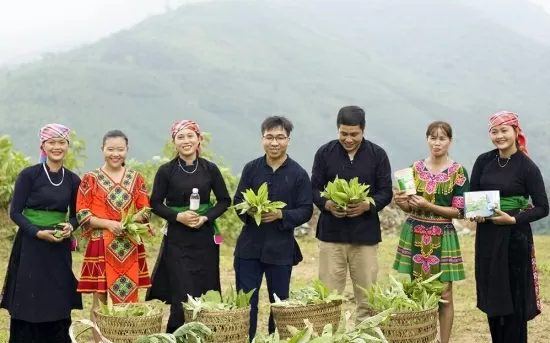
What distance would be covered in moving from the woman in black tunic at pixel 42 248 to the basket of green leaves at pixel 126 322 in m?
0.82

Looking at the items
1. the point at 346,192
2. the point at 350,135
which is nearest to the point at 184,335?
the point at 346,192

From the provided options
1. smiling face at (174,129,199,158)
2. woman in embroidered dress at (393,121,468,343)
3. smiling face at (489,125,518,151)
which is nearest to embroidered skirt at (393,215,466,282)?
woman in embroidered dress at (393,121,468,343)

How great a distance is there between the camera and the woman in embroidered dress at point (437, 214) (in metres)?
5.36

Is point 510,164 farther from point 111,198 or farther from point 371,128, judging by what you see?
point 371,128

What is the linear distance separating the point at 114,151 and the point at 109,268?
2.76ft

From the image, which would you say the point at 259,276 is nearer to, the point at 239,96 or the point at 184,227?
the point at 184,227

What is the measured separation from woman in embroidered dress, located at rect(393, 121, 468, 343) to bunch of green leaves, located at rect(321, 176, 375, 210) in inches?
12.5

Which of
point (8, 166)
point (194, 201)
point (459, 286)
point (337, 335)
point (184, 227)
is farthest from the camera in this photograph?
point (8, 166)

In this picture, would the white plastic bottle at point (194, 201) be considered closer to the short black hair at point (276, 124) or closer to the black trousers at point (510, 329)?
the short black hair at point (276, 124)

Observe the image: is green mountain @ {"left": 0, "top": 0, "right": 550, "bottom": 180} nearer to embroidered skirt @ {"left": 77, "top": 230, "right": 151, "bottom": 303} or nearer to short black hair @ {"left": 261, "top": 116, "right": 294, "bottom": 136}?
embroidered skirt @ {"left": 77, "top": 230, "right": 151, "bottom": 303}

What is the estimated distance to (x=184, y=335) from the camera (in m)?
3.84

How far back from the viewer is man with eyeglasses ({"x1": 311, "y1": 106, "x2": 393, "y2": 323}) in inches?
215

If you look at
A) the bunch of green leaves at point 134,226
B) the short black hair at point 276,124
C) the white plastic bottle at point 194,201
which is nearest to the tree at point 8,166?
the bunch of green leaves at point 134,226

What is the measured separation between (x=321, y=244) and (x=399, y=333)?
49.3 inches
